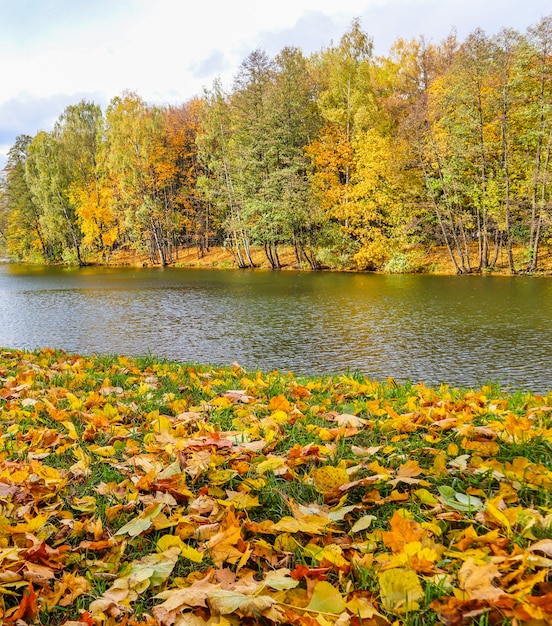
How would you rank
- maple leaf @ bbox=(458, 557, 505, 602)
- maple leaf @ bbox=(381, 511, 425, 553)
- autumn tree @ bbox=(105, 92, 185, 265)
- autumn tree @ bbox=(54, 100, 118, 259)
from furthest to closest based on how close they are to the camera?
autumn tree @ bbox=(54, 100, 118, 259) → autumn tree @ bbox=(105, 92, 185, 265) → maple leaf @ bbox=(381, 511, 425, 553) → maple leaf @ bbox=(458, 557, 505, 602)

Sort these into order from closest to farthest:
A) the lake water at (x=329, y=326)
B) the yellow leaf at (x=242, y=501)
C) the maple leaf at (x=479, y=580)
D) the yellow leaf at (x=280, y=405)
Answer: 1. the maple leaf at (x=479, y=580)
2. the yellow leaf at (x=242, y=501)
3. the yellow leaf at (x=280, y=405)
4. the lake water at (x=329, y=326)

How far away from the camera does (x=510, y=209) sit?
75.0ft

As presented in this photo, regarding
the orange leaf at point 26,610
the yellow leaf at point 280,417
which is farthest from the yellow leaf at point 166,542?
the yellow leaf at point 280,417

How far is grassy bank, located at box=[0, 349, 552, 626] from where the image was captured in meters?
1.29

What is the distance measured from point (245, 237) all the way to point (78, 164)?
24163 mm

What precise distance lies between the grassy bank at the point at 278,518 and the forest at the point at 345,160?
74.9ft

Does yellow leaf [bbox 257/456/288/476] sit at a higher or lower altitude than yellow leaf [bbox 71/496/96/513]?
higher

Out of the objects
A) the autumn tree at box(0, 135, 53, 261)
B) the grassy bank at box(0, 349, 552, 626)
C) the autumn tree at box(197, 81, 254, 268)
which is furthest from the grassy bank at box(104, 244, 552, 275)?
the grassy bank at box(0, 349, 552, 626)

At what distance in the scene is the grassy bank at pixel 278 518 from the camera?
4.24ft

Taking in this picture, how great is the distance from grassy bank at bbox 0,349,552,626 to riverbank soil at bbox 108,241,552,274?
74.7 ft

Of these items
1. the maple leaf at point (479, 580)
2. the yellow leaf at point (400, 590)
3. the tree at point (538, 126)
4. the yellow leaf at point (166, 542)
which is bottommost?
the yellow leaf at point (166, 542)

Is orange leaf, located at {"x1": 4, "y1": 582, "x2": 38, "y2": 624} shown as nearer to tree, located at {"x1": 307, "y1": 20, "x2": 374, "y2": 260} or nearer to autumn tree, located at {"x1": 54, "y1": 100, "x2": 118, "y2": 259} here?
tree, located at {"x1": 307, "y1": 20, "x2": 374, "y2": 260}

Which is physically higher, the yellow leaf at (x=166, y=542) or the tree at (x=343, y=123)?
the tree at (x=343, y=123)

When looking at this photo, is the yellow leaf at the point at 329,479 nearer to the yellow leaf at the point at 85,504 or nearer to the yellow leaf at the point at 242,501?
the yellow leaf at the point at 242,501
